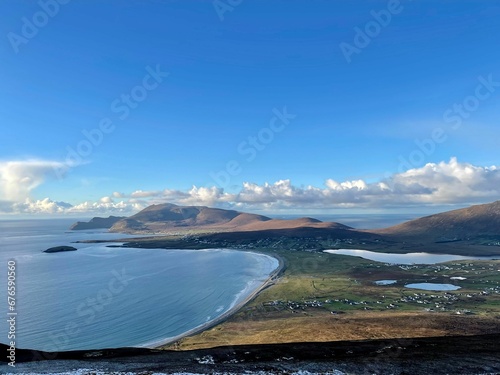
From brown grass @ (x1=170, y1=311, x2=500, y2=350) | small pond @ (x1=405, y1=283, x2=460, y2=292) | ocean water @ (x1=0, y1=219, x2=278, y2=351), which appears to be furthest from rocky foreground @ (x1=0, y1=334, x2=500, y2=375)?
small pond @ (x1=405, y1=283, x2=460, y2=292)

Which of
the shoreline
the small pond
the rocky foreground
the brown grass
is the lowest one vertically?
the small pond

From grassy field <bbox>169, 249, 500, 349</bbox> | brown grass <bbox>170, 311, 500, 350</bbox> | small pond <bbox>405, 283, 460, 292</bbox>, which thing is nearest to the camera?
brown grass <bbox>170, 311, 500, 350</bbox>

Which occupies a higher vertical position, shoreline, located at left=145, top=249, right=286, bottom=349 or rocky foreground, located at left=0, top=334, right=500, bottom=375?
rocky foreground, located at left=0, top=334, right=500, bottom=375

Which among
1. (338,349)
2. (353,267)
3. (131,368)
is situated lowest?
(353,267)

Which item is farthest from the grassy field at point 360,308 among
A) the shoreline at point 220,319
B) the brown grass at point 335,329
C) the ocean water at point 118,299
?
the ocean water at point 118,299

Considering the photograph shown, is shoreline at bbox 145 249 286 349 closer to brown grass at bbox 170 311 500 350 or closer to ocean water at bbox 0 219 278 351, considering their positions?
ocean water at bbox 0 219 278 351

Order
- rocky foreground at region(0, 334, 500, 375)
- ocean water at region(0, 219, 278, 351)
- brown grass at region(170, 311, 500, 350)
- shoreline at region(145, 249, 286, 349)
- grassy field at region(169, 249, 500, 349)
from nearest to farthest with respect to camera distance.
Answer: rocky foreground at region(0, 334, 500, 375) → brown grass at region(170, 311, 500, 350) → grassy field at region(169, 249, 500, 349) → shoreline at region(145, 249, 286, 349) → ocean water at region(0, 219, 278, 351)

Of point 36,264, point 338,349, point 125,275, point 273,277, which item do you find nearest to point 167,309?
point 273,277

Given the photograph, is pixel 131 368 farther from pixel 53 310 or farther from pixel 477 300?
pixel 477 300
